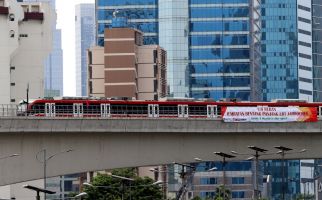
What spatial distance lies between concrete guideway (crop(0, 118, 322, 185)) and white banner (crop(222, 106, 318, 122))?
0.90m

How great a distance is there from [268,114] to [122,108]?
14.9 m

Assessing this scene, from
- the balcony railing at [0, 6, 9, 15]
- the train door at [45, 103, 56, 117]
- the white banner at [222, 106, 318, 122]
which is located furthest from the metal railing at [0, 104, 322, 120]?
the balcony railing at [0, 6, 9, 15]

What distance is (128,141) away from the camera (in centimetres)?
9862

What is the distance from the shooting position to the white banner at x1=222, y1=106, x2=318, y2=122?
102 metres

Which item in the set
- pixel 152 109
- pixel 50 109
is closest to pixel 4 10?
pixel 50 109

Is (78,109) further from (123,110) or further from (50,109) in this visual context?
(123,110)

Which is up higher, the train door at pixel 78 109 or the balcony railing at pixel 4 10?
the balcony railing at pixel 4 10

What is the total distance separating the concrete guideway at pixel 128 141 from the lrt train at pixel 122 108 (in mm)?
8474

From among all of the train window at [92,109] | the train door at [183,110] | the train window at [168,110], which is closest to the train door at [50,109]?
the train window at [92,109]

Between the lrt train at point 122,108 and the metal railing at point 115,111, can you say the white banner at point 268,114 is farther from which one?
the metal railing at point 115,111

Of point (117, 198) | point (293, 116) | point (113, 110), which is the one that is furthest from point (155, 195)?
point (293, 116)

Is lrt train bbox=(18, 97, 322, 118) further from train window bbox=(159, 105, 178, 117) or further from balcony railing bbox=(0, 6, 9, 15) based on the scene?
balcony railing bbox=(0, 6, 9, 15)

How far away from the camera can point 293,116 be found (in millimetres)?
103562

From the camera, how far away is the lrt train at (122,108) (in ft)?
361
